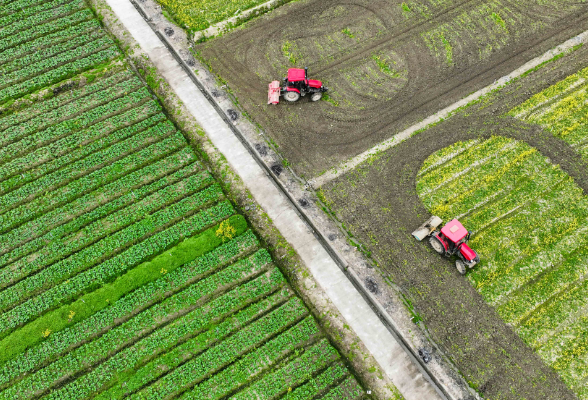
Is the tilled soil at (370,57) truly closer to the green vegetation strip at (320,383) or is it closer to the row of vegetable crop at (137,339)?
the row of vegetable crop at (137,339)

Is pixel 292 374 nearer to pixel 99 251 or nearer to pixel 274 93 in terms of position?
pixel 99 251

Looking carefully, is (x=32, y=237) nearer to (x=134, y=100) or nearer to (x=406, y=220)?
(x=134, y=100)

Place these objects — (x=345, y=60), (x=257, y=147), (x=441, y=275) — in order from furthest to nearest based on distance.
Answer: (x=345, y=60), (x=257, y=147), (x=441, y=275)

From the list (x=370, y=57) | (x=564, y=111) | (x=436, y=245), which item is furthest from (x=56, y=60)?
(x=564, y=111)

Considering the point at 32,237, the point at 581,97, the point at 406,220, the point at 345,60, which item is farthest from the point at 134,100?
the point at 581,97

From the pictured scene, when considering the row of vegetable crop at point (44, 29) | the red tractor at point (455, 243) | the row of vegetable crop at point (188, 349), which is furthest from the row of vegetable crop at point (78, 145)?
the red tractor at point (455, 243)
